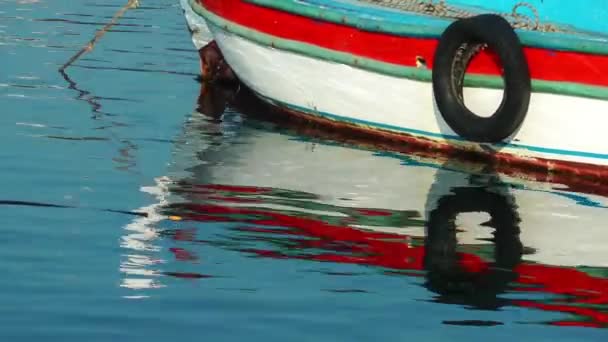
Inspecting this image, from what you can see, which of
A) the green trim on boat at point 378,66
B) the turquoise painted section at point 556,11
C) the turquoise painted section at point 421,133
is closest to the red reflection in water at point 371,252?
the green trim on boat at point 378,66

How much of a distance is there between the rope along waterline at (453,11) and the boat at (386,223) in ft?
4.05

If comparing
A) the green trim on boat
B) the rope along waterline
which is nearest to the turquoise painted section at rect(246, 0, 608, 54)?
the rope along waterline

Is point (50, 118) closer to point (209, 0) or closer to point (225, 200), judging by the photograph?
point (209, 0)

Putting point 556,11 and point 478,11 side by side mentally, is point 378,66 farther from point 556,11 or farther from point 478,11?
point 556,11

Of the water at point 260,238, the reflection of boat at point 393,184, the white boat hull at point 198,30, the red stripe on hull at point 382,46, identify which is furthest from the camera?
Result: the white boat hull at point 198,30

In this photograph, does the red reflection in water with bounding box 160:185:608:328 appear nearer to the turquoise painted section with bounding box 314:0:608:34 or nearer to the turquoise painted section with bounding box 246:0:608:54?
the turquoise painted section with bounding box 246:0:608:54

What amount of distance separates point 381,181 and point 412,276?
290cm

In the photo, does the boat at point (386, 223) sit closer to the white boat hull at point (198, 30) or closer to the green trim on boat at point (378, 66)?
the green trim on boat at point (378, 66)

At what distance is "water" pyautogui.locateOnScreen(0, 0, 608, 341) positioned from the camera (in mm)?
6312

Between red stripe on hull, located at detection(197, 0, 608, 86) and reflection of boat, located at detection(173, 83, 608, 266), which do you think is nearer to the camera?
reflection of boat, located at detection(173, 83, 608, 266)

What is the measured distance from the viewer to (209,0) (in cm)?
1352

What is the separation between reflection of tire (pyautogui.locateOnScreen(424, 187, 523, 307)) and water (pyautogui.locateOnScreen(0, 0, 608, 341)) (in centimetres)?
2

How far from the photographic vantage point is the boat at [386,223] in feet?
23.3

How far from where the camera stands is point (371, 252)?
7.73m
